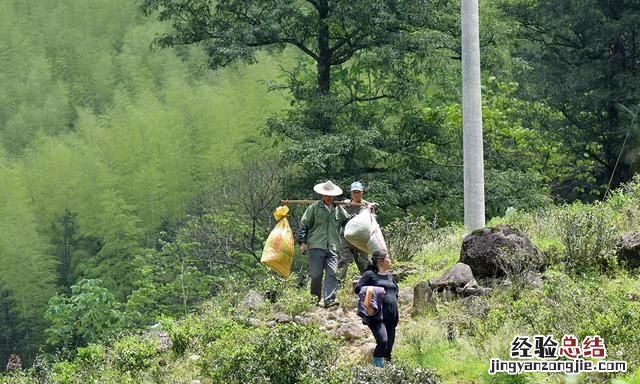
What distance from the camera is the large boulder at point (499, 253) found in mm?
8203

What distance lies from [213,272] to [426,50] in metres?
10.1

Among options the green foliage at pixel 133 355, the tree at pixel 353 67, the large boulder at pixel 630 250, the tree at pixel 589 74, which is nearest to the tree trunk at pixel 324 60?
the tree at pixel 353 67

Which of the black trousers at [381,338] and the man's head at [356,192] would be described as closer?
the black trousers at [381,338]

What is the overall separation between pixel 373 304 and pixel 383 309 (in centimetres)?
14

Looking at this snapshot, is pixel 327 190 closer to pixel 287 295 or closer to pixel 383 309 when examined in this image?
pixel 287 295

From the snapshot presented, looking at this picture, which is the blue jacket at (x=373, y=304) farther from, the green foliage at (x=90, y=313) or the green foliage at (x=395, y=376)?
the green foliage at (x=90, y=313)

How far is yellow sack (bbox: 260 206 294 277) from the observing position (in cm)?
881

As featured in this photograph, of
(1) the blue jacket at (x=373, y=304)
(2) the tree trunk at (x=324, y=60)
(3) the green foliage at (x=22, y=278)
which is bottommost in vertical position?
(3) the green foliage at (x=22, y=278)

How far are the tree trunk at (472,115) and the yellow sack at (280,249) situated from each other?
2.33m

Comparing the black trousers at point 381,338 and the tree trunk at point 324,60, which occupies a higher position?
the tree trunk at point 324,60

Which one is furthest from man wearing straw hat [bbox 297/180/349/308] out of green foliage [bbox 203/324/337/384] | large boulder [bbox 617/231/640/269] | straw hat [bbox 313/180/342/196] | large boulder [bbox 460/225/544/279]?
large boulder [bbox 617/231/640/269]

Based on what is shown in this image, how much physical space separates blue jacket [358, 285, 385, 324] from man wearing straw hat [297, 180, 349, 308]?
1934mm

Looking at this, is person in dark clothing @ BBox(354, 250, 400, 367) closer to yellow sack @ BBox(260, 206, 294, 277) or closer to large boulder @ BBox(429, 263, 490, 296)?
large boulder @ BBox(429, 263, 490, 296)

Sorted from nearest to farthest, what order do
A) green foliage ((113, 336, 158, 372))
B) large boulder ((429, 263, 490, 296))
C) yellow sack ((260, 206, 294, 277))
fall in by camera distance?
green foliage ((113, 336, 158, 372))
large boulder ((429, 263, 490, 296))
yellow sack ((260, 206, 294, 277))
